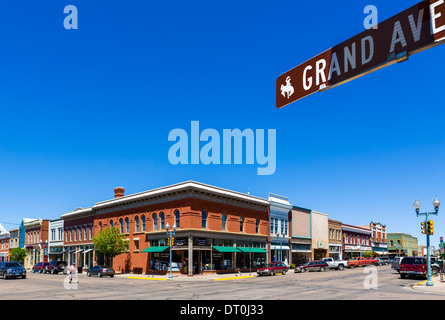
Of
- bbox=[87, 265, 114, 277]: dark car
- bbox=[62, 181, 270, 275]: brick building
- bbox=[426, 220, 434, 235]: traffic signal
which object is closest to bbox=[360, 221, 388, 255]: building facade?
bbox=[62, 181, 270, 275]: brick building

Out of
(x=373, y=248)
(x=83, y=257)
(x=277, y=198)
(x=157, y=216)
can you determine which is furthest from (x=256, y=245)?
(x=373, y=248)

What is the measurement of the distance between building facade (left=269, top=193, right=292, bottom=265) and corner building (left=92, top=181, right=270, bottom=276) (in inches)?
66.6

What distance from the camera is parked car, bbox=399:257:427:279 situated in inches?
1287

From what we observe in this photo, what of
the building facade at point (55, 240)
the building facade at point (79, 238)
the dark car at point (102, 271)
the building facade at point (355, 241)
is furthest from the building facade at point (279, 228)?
the building facade at point (55, 240)

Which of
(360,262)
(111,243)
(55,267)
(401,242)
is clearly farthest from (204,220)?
(401,242)

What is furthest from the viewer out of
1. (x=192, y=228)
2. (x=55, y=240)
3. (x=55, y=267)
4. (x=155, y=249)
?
(x=55, y=240)

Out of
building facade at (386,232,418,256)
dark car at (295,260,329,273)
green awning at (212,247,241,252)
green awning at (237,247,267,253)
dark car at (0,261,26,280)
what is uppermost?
green awning at (212,247,241,252)

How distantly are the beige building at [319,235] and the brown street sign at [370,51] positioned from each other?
64.9m

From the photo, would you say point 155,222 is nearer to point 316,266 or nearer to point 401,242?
point 316,266

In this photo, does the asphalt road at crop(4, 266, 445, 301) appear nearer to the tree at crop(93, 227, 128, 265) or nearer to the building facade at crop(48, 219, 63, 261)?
the tree at crop(93, 227, 128, 265)

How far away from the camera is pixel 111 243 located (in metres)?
47.8

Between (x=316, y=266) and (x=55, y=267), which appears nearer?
(x=316, y=266)

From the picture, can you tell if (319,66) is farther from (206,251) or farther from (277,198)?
(277,198)

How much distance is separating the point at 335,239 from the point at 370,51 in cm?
7617
